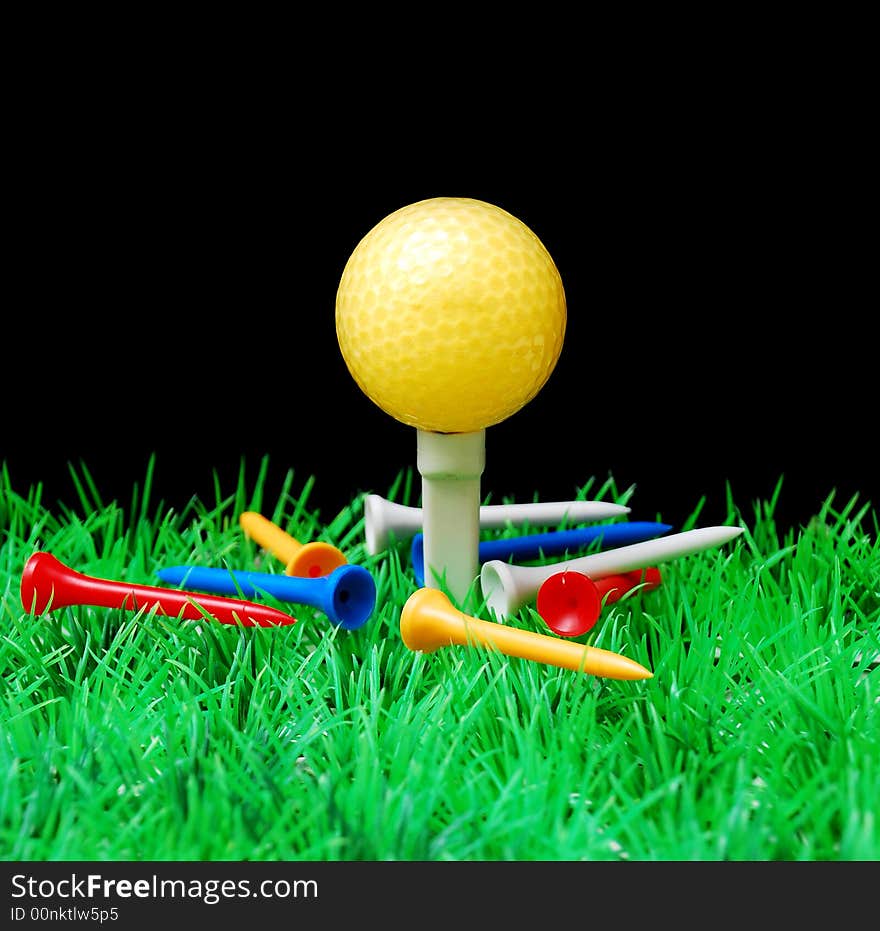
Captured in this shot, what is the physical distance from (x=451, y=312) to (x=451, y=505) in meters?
0.35

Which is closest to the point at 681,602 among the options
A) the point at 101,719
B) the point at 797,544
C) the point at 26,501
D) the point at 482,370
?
the point at 797,544

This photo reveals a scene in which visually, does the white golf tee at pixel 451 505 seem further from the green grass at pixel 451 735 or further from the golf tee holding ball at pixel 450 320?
the green grass at pixel 451 735

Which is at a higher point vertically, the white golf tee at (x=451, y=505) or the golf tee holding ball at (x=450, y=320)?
the golf tee holding ball at (x=450, y=320)

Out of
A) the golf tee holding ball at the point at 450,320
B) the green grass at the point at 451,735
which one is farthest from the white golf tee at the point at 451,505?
the green grass at the point at 451,735

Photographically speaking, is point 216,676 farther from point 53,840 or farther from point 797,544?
point 797,544

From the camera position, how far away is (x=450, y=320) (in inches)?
71.2

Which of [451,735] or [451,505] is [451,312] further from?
[451,735]

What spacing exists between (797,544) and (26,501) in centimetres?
145

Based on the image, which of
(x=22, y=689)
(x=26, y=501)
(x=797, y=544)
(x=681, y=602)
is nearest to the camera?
(x=22, y=689)

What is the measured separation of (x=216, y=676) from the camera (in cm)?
187

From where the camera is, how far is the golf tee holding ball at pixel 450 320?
181cm

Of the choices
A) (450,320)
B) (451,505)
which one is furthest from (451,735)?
(450,320)

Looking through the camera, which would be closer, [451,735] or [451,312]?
[451,735]

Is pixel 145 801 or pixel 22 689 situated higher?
pixel 22 689
